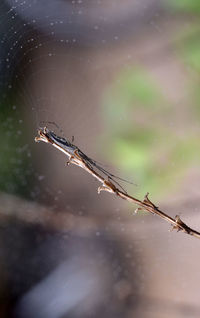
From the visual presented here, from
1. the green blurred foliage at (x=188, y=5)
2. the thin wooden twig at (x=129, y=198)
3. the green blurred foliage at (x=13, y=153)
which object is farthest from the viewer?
the green blurred foliage at (x=13, y=153)

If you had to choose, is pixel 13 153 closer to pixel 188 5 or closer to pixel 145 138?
pixel 145 138

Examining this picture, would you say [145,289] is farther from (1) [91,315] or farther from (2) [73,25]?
(2) [73,25]

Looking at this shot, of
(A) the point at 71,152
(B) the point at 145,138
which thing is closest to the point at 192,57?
(B) the point at 145,138

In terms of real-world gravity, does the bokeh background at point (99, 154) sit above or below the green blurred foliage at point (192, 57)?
below

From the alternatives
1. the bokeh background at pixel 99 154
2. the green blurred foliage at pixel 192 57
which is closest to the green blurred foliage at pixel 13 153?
the bokeh background at pixel 99 154

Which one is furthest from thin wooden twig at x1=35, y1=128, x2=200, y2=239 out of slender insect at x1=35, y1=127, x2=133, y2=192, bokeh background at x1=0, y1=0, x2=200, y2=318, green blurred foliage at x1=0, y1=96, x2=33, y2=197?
green blurred foliage at x1=0, y1=96, x2=33, y2=197

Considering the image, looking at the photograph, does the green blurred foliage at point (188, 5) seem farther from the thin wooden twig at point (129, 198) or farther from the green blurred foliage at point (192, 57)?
the thin wooden twig at point (129, 198)

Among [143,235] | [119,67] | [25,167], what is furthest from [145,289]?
[119,67]
